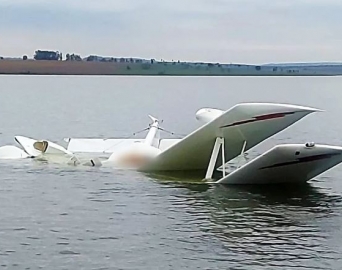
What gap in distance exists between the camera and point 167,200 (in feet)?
77.9

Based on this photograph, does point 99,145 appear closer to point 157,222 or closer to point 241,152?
point 241,152

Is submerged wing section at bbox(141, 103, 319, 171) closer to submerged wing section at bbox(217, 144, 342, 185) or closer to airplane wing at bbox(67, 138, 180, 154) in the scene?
submerged wing section at bbox(217, 144, 342, 185)

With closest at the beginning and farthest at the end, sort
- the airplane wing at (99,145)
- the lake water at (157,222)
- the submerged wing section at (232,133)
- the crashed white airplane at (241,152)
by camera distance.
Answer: the lake water at (157,222) → the crashed white airplane at (241,152) → the submerged wing section at (232,133) → the airplane wing at (99,145)

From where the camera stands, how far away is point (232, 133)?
A: 27141 millimetres

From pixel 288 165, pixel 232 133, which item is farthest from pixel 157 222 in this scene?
pixel 232 133

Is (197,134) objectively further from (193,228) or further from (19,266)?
(19,266)

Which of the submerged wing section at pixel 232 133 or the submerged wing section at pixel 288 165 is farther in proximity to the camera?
the submerged wing section at pixel 232 133

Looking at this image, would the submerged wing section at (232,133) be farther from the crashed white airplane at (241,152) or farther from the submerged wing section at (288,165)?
the submerged wing section at (288,165)

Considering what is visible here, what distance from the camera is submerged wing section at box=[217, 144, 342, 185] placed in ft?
79.8

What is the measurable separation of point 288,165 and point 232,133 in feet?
8.74

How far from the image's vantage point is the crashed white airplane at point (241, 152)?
81.3ft

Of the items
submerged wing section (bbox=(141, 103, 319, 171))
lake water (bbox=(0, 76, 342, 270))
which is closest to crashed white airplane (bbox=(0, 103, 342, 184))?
submerged wing section (bbox=(141, 103, 319, 171))

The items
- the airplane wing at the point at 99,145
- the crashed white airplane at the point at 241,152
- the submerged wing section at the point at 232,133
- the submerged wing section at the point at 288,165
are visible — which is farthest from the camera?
the airplane wing at the point at 99,145

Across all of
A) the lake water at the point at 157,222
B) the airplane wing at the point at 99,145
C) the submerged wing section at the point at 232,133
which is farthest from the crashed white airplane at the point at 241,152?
the airplane wing at the point at 99,145
